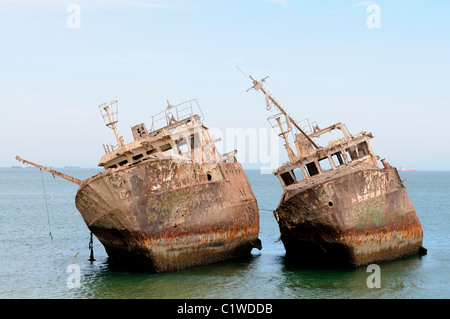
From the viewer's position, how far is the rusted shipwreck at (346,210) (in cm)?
1947

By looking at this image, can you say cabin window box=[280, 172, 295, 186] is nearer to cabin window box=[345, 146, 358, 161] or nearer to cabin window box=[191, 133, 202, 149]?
cabin window box=[345, 146, 358, 161]

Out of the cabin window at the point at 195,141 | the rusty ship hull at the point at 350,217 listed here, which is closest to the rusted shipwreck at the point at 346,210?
the rusty ship hull at the point at 350,217

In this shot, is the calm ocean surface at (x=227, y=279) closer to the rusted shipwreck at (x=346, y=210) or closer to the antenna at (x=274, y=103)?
the rusted shipwreck at (x=346, y=210)

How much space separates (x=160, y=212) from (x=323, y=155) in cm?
741

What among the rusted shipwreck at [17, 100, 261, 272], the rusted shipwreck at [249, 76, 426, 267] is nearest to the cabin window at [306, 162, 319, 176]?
the rusted shipwreck at [249, 76, 426, 267]

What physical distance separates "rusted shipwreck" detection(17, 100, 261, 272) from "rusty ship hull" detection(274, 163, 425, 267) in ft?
8.35

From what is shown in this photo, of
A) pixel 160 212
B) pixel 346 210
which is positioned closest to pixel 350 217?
pixel 346 210

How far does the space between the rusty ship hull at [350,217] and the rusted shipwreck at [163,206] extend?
2545 mm

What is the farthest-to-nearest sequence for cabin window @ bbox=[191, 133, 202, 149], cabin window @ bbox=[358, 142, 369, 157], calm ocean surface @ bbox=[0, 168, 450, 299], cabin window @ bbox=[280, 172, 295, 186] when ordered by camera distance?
cabin window @ bbox=[191, 133, 202, 149] < cabin window @ bbox=[358, 142, 369, 157] < cabin window @ bbox=[280, 172, 295, 186] < calm ocean surface @ bbox=[0, 168, 450, 299]

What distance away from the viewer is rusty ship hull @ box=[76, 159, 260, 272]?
18797 mm

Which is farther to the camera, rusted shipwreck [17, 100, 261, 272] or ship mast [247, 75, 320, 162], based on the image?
ship mast [247, 75, 320, 162]

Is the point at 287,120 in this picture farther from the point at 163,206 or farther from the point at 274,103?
the point at 163,206

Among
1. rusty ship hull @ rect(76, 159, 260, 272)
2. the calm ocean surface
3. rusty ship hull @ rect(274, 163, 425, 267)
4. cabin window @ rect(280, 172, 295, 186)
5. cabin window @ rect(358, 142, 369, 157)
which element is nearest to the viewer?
the calm ocean surface
